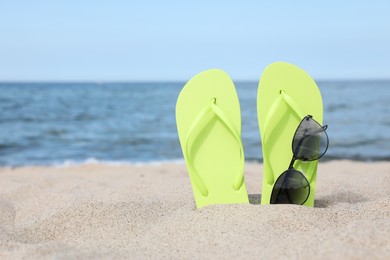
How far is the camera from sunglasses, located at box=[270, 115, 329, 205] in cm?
250

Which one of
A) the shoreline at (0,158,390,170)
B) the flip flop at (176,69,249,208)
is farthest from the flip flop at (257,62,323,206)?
the shoreline at (0,158,390,170)

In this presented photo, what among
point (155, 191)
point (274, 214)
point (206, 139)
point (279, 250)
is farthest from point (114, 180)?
point (279, 250)

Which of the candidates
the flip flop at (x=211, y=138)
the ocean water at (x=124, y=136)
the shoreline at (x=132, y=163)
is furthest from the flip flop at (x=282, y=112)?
the ocean water at (x=124, y=136)

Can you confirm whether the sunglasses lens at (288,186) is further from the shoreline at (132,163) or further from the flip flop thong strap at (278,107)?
the shoreline at (132,163)

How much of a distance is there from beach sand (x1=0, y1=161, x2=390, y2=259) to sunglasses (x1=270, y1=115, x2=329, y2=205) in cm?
21

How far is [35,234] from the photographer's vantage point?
231cm

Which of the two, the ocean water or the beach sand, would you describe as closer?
the beach sand

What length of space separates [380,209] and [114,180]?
230 centimetres

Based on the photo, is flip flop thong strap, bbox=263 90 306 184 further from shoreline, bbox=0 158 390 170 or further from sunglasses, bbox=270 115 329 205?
shoreline, bbox=0 158 390 170

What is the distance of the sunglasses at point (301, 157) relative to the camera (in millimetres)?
2504

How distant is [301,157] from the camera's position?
2535mm

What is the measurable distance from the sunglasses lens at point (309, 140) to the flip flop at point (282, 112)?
4 cm

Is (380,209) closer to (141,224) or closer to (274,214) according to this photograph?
(274,214)

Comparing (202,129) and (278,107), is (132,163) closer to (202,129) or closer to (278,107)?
(202,129)
